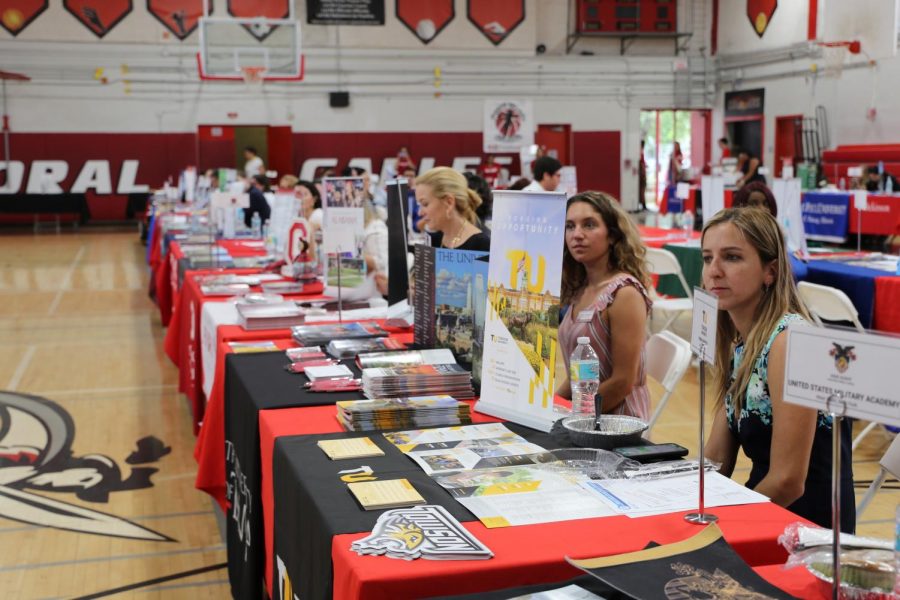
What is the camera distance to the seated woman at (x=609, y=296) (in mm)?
2975

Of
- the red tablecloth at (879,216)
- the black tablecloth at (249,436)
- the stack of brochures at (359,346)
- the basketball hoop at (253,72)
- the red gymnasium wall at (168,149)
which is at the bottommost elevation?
the black tablecloth at (249,436)

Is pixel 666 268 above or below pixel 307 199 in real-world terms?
below

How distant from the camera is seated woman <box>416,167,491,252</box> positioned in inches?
170

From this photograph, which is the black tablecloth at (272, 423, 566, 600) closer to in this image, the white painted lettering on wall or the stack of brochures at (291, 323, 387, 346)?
the stack of brochures at (291, 323, 387, 346)

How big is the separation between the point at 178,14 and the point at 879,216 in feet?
44.6

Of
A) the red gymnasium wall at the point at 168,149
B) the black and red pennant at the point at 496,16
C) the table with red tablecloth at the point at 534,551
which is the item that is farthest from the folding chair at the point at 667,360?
the black and red pennant at the point at 496,16

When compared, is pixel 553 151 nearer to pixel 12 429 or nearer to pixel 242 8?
pixel 242 8

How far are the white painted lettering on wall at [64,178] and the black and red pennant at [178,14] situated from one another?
2734mm

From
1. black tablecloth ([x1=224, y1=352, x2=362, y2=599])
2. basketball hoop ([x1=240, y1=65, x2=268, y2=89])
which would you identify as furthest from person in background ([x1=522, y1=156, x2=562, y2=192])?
basketball hoop ([x1=240, y1=65, x2=268, y2=89])

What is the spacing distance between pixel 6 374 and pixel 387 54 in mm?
15039

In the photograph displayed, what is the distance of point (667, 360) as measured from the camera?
319 centimetres

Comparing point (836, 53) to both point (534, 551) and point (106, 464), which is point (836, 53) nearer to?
point (106, 464)

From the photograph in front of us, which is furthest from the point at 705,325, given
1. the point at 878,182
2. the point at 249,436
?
the point at 878,182

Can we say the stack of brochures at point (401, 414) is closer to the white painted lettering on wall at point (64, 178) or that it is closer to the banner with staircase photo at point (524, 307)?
the banner with staircase photo at point (524, 307)
